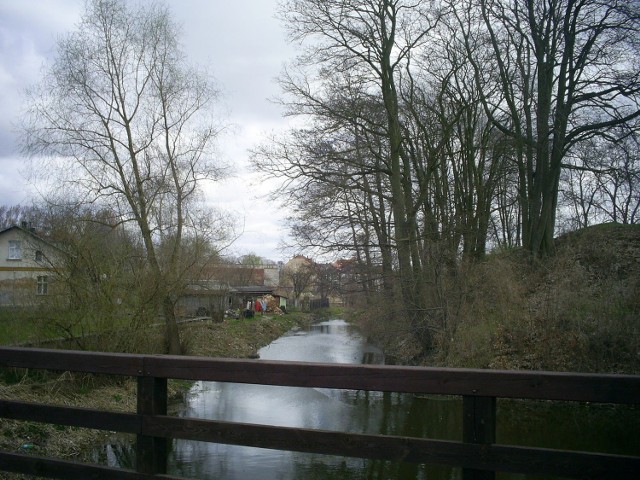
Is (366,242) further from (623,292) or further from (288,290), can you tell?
(288,290)

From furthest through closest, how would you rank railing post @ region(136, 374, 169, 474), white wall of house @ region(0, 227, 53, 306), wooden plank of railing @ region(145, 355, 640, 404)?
white wall of house @ region(0, 227, 53, 306), railing post @ region(136, 374, 169, 474), wooden plank of railing @ region(145, 355, 640, 404)

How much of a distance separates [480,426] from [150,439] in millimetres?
2055

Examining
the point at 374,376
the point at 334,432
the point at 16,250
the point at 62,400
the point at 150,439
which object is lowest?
the point at 62,400

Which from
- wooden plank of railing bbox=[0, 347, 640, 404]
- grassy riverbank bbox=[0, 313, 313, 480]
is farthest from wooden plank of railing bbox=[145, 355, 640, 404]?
grassy riverbank bbox=[0, 313, 313, 480]

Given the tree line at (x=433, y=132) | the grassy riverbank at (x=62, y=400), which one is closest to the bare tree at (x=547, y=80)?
the tree line at (x=433, y=132)

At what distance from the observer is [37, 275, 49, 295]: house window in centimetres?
1459

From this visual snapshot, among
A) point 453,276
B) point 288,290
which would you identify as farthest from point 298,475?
point 288,290

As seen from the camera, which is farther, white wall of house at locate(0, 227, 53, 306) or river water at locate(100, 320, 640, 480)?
white wall of house at locate(0, 227, 53, 306)

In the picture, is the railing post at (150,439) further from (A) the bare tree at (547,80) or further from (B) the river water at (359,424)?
(A) the bare tree at (547,80)

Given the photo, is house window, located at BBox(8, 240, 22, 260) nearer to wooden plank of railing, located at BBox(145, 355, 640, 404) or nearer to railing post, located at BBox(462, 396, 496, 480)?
wooden plank of railing, located at BBox(145, 355, 640, 404)

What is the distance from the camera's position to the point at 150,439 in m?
3.76

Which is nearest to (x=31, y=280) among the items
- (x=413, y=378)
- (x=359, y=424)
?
(x=359, y=424)

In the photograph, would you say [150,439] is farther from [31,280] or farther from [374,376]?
[31,280]

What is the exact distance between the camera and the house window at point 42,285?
47.9 ft
